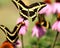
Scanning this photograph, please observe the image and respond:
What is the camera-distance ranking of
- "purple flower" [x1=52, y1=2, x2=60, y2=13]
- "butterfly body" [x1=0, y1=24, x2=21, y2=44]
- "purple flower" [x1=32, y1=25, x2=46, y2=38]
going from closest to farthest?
"butterfly body" [x1=0, y1=24, x2=21, y2=44] < "purple flower" [x1=32, y1=25, x2=46, y2=38] < "purple flower" [x1=52, y1=2, x2=60, y2=13]

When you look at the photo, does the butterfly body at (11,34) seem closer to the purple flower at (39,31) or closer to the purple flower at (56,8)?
the purple flower at (39,31)

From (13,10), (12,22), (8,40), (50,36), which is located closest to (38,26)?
(50,36)

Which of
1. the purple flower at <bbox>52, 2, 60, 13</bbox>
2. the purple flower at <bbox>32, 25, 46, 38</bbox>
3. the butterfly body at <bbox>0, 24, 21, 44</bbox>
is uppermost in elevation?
the butterfly body at <bbox>0, 24, 21, 44</bbox>

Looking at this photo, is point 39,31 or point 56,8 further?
point 56,8

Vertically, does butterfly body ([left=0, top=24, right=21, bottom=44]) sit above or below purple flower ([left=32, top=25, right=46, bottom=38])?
above

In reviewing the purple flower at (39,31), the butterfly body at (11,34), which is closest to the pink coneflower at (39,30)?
the purple flower at (39,31)

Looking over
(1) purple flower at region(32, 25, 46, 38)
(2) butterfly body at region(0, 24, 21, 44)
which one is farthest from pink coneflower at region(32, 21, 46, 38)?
(2) butterfly body at region(0, 24, 21, 44)

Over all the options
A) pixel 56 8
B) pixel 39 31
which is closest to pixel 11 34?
pixel 39 31

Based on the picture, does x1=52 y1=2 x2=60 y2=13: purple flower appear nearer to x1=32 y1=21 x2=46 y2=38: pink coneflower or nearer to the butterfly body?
x1=32 y1=21 x2=46 y2=38: pink coneflower

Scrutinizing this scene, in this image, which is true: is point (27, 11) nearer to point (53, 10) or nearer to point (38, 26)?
point (38, 26)

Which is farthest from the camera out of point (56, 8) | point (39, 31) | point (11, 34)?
point (56, 8)

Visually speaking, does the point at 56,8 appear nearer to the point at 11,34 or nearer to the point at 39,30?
the point at 39,30
